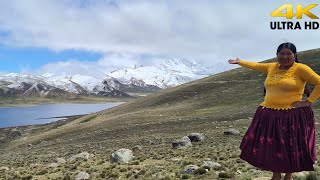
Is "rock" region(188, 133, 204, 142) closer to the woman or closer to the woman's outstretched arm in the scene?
the woman's outstretched arm

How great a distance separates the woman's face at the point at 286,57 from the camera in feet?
27.5

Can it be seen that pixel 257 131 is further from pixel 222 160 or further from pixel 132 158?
pixel 132 158

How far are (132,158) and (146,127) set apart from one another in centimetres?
2718

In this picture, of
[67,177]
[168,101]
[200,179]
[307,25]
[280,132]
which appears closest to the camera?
[280,132]

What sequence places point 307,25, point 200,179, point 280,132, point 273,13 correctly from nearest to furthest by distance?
point 280,132, point 200,179, point 273,13, point 307,25

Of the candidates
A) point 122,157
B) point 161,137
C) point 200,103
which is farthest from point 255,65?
point 200,103

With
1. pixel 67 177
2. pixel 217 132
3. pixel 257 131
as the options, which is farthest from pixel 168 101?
pixel 257 131

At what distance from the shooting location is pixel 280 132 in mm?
8242

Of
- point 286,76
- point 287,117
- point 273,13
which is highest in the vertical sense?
point 273,13

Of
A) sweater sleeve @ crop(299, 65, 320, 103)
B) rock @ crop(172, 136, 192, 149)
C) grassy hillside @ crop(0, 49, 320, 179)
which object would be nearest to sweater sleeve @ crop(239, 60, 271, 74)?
sweater sleeve @ crop(299, 65, 320, 103)

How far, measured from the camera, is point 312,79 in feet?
26.5

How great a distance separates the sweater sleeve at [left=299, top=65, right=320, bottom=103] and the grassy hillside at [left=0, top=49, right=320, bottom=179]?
211 inches

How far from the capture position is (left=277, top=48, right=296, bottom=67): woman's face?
8.37m

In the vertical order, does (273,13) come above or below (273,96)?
above
